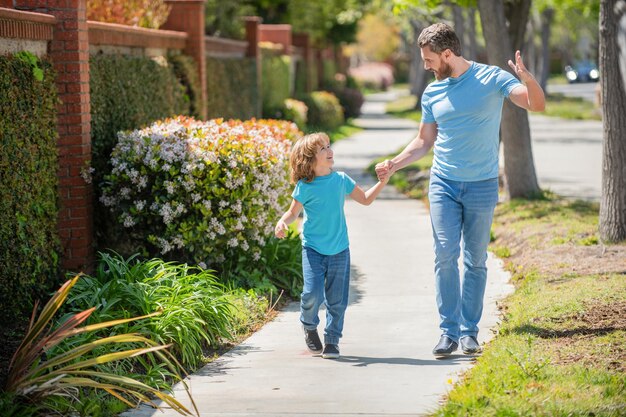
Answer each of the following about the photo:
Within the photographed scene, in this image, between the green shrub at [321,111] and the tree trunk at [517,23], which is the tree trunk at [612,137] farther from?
the green shrub at [321,111]

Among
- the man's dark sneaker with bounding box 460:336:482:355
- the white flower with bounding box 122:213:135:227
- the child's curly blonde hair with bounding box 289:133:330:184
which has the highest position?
the child's curly blonde hair with bounding box 289:133:330:184

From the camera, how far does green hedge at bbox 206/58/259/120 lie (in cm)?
1566

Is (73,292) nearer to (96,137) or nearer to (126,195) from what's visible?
(126,195)

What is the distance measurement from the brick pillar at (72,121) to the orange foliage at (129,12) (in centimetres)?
312

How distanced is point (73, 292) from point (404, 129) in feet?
79.8

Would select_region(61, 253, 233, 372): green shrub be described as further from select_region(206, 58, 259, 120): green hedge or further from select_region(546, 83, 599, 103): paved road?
select_region(546, 83, 599, 103): paved road

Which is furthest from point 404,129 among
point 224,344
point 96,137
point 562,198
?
point 224,344

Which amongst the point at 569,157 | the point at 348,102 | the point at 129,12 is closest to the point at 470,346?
the point at 129,12

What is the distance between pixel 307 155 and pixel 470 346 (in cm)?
157

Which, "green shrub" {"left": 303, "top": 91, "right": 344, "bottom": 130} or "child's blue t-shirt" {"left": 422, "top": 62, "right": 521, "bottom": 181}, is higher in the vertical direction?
"child's blue t-shirt" {"left": 422, "top": 62, "right": 521, "bottom": 181}

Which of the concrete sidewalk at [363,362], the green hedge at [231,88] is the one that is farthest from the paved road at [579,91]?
the concrete sidewalk at [363,362]

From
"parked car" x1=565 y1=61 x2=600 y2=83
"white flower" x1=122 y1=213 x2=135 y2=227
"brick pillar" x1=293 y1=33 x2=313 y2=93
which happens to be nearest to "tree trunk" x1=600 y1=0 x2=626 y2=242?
"white flower" x1=122 y1=213 x2=135 y2=227

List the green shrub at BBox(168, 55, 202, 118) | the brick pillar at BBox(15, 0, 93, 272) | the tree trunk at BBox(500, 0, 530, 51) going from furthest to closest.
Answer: the tree trunk at BBox(500, 0, 530, 51) < the green shrub at BBox(168, 55, 202, 118) < the brick pillar at BBox(15, 0, 93, 272)

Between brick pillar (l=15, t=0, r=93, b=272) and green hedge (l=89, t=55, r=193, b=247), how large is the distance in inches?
11.9
